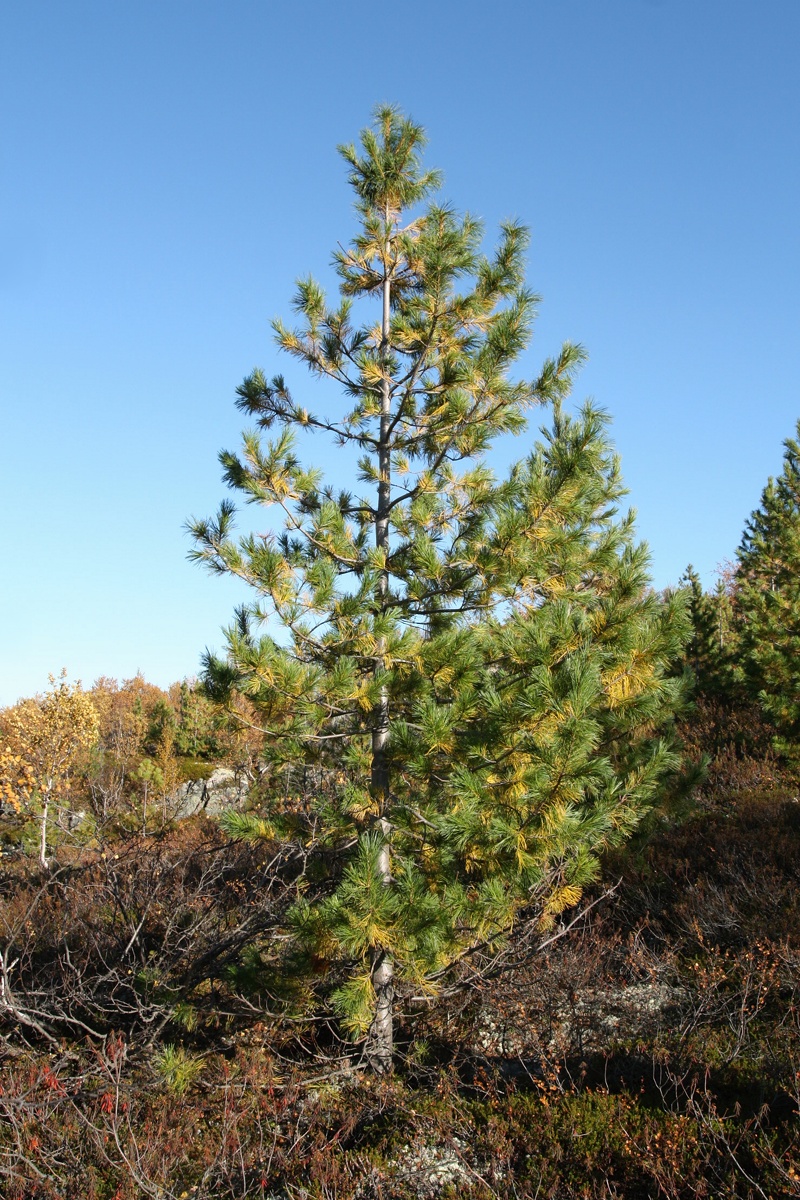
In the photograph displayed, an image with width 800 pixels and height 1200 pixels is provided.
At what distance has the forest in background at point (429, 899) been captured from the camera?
14.7 ft

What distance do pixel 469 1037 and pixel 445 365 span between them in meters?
5.34

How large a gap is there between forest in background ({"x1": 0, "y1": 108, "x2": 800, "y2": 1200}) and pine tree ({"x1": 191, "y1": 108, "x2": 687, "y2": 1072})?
0.08 ft

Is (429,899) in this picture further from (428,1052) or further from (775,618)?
(775,618)

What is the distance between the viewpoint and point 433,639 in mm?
5262

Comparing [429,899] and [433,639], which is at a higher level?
[433,639]

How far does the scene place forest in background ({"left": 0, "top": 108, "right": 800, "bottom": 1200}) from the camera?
4.48 meters

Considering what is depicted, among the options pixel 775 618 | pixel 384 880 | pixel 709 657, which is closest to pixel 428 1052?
pixel 384 880

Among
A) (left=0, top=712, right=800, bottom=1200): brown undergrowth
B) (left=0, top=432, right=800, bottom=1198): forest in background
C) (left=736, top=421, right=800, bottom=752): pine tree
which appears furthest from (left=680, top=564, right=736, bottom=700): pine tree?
(left=0, top=712, right=800, bottom=1200): brown undergrowth

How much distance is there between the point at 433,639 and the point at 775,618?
11573 mm

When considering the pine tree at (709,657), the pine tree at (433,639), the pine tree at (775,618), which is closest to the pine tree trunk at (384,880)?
the pine tree at (433,639)

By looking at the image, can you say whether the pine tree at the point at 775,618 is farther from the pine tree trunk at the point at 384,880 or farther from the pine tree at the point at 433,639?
the pine tree trunk at the point at 384,880

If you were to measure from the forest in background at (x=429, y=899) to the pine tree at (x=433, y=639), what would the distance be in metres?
0.03

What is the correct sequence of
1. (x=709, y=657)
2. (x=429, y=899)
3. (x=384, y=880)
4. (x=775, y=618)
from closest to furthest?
(x=429, y=899), (x=384, y=880), (x=775, y=618), (x=709, y=657)

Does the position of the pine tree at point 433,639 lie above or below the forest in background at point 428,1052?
above
